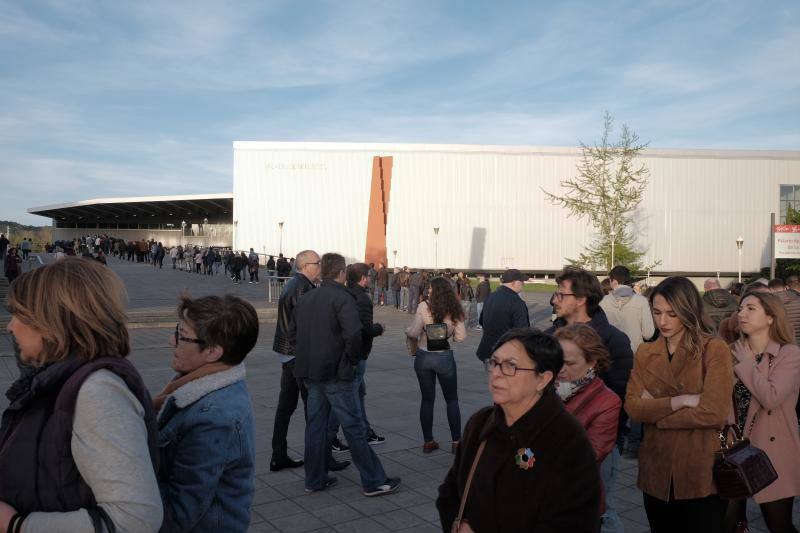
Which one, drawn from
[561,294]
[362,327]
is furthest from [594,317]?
[362,327]

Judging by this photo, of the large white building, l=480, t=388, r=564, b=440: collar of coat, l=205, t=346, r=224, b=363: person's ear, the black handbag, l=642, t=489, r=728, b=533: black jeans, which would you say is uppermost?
the large white building

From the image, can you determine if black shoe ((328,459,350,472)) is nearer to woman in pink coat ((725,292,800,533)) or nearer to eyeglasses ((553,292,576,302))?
eyeglasses ((553,292,576,302))

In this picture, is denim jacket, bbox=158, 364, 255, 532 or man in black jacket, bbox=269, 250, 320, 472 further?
man in black jacket, bbox=269, 250, 320, 472

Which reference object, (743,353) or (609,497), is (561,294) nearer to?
(743,353)

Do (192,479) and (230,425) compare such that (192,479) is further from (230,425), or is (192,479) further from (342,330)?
(342,330)

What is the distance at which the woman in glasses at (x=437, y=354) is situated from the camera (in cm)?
616

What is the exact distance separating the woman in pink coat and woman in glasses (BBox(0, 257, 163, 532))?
3247 mm

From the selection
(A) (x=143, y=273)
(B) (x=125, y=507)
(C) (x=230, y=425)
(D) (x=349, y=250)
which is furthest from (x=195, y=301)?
(D) (x=349, y=250)

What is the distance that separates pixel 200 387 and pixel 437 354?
4.16 m

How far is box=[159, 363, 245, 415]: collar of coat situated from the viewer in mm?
2137

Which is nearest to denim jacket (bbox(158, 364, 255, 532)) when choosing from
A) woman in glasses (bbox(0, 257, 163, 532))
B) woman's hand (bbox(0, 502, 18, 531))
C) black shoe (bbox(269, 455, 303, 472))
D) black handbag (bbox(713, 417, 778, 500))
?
woman in glasses (bbox(0, 257, 163, 532))

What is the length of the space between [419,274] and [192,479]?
62.8 ft

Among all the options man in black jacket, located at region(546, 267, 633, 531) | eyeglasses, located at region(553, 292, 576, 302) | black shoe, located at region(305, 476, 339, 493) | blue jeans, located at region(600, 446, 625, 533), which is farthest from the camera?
black shoe, located at region(305, 476, 339, 493)

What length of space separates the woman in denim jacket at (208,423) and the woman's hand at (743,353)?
9.24 feet
